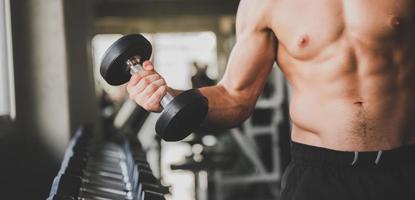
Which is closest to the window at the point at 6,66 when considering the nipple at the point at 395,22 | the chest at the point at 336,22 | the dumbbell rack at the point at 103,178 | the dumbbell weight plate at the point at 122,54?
the dumbbell rack at the point at 103,178

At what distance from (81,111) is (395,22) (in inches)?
118

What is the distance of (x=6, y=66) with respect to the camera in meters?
2.73

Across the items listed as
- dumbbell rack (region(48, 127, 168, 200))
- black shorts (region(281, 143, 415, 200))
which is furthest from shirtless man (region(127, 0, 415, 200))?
dumbbell rack (region(48, 127, 168, 200))

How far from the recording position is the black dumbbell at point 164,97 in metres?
1.17

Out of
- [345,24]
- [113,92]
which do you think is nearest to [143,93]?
[345,24]

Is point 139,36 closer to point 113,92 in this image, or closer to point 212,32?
point 113,92

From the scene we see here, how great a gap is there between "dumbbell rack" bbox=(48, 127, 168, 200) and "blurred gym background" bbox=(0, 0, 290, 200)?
0.25 meters

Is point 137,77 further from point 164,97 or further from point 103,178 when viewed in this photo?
point 103,178

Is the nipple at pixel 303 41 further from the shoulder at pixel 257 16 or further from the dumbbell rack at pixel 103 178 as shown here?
the dumbbell rack at pixel 103 178

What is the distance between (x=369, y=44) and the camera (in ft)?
4.29

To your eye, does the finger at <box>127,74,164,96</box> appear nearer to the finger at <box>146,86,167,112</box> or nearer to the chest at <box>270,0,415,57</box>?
the finger at <box>146,86,167,112</box>

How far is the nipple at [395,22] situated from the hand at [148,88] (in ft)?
1.65

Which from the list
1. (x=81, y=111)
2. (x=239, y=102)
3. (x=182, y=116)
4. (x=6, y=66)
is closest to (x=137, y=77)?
(x=182, y=116)

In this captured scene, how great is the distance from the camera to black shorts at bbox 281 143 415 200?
4.10 feet
